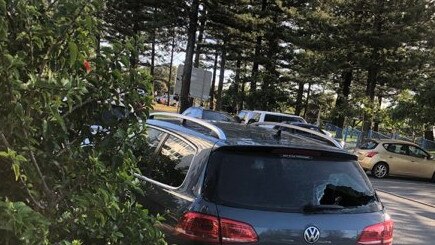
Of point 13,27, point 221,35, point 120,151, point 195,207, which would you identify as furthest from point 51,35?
point 221,35

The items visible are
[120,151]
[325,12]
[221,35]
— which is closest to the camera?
[120,151]

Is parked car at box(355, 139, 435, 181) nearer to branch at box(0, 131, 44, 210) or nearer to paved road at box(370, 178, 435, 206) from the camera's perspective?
paved road at box(370, 178, 435, 206)

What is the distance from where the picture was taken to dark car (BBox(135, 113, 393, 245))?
3850 mm

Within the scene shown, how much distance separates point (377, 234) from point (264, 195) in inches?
39.7

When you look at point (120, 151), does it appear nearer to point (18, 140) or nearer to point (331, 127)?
point (18, 140)

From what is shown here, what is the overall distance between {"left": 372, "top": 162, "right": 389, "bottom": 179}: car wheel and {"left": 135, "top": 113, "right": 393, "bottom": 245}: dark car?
17189mm

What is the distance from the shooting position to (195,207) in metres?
3.94

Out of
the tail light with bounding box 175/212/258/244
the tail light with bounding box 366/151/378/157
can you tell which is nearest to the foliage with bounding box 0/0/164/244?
the tail light with bounding box 175/212/258/244

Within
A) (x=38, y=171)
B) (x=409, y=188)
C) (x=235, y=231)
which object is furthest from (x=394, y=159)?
(x=38, y=171)

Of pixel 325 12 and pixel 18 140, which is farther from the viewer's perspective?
pixel 325 12

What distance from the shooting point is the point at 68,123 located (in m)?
2.40

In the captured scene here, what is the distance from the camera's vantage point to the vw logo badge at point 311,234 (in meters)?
3.92

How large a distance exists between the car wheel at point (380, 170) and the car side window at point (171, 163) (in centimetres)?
1723

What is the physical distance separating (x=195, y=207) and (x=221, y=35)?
1716 inches
